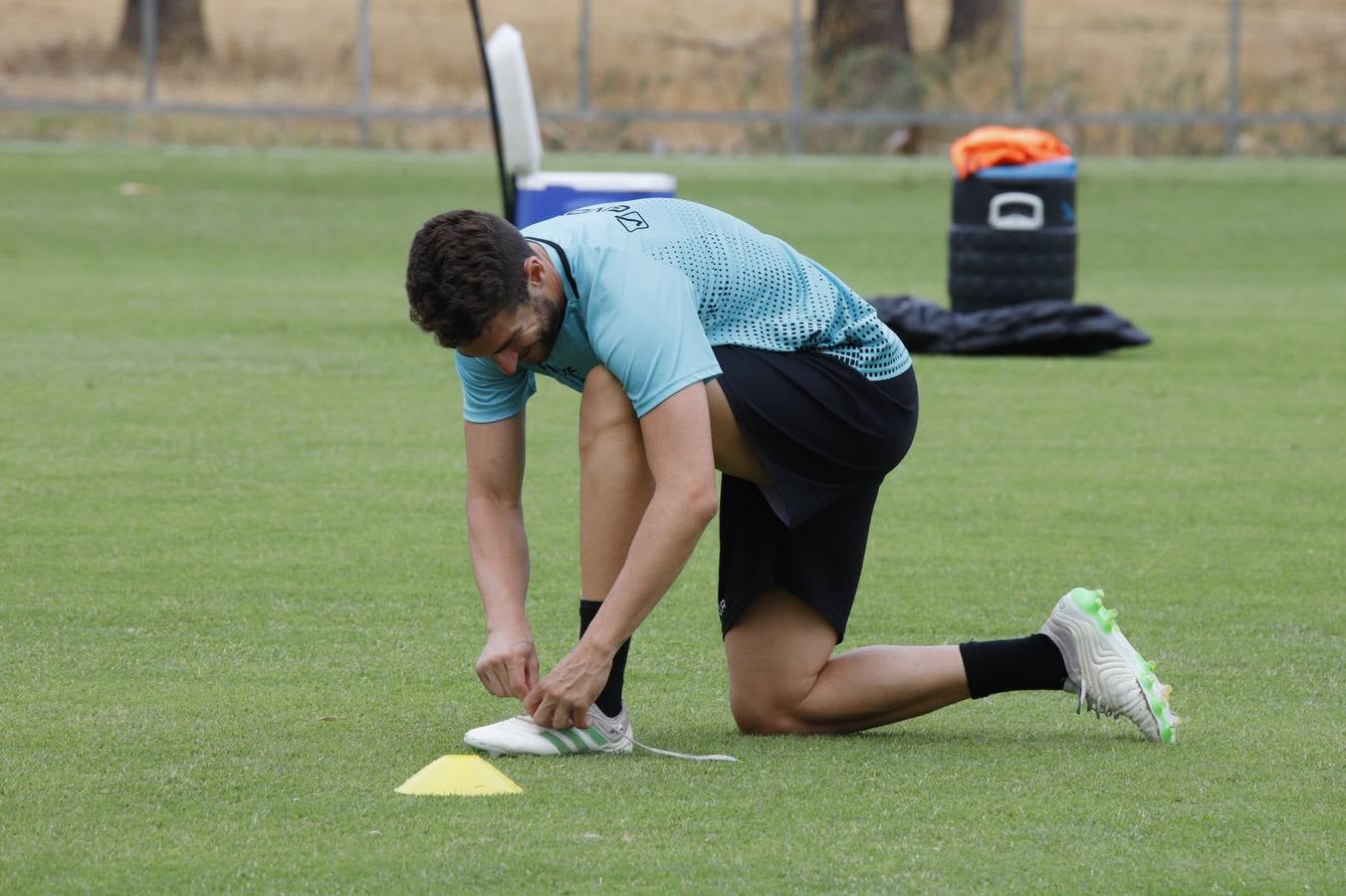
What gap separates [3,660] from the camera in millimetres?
4672

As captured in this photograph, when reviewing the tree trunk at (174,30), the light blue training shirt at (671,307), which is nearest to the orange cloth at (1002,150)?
the light blue training shirt at (671,307)

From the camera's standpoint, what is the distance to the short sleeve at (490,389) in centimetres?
403

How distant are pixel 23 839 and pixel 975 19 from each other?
23659 millimetres

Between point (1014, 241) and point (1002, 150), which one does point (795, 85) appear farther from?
point (1014, 241)

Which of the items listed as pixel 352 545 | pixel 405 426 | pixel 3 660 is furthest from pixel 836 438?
pixel 405 426

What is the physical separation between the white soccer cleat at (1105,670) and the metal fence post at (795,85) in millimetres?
18265

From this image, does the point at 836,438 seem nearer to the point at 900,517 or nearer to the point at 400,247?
the point at 900,517

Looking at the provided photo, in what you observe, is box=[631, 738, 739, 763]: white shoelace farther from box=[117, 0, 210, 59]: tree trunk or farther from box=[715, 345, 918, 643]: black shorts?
box=[117, 0, 210, 59]: tree trunk

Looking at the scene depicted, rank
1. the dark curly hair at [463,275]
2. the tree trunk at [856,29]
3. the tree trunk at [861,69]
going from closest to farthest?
the dark curly hair at [463,275], the tree trunk at [861,69], the tree trunk at [856,29]

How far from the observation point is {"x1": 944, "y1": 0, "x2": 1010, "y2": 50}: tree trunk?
2519 cm

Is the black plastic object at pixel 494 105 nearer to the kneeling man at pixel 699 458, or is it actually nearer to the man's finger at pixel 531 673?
the kneeling man at pixel 699 458

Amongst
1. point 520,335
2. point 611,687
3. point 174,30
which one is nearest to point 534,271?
point 520,335

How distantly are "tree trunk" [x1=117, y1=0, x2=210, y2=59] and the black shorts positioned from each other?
22.5 m

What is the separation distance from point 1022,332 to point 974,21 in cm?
1543
